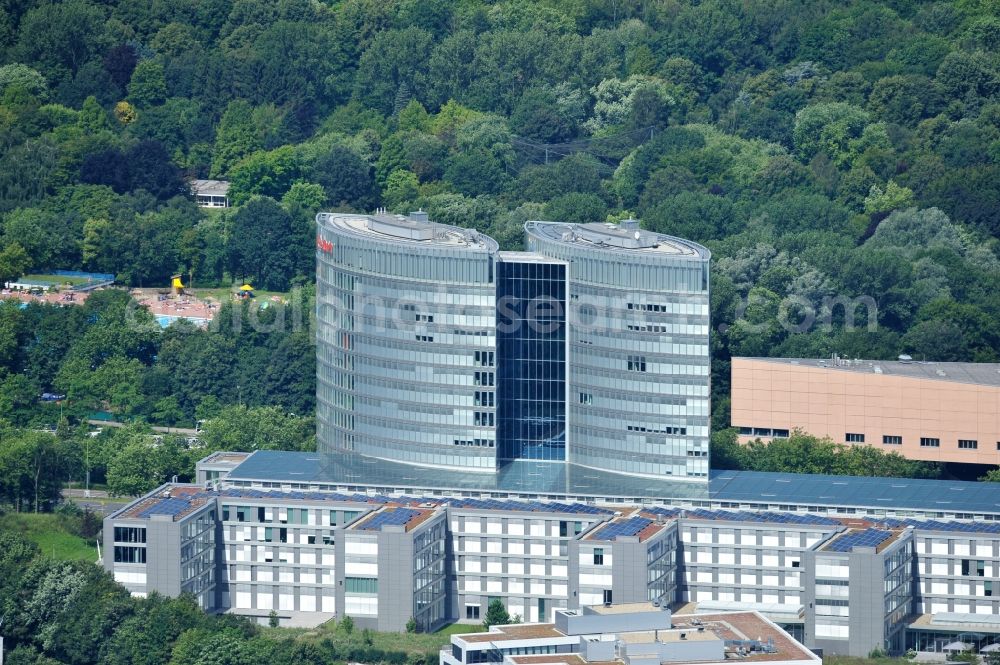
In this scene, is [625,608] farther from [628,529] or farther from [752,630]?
[628,529]

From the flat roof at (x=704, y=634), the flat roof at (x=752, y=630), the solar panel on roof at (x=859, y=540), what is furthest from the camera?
the solar panel on roof at (x=859, y=540)

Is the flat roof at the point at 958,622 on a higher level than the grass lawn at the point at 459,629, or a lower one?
higher

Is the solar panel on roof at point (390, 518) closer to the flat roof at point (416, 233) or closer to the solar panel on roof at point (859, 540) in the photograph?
the flat roof at point (416, 233)

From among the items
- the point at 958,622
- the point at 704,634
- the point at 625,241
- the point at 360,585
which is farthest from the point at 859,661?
the point at 625,241

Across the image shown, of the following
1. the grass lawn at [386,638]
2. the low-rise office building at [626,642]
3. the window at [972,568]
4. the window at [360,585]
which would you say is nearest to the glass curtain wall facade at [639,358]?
the grass lawn at [386,638]

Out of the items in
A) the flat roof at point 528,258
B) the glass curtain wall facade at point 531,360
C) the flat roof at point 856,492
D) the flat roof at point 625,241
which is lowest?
the flat roof at point 856,492

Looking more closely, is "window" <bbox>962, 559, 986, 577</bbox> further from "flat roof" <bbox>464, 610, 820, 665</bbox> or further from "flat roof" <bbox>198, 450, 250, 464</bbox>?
"flat roof" <bbox>198, 450, 250, 464</bbox>

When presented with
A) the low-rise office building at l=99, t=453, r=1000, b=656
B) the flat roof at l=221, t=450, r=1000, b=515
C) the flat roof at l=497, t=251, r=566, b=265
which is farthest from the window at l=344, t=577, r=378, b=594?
the flat roof at l=497, t=251, r=566, b=265
